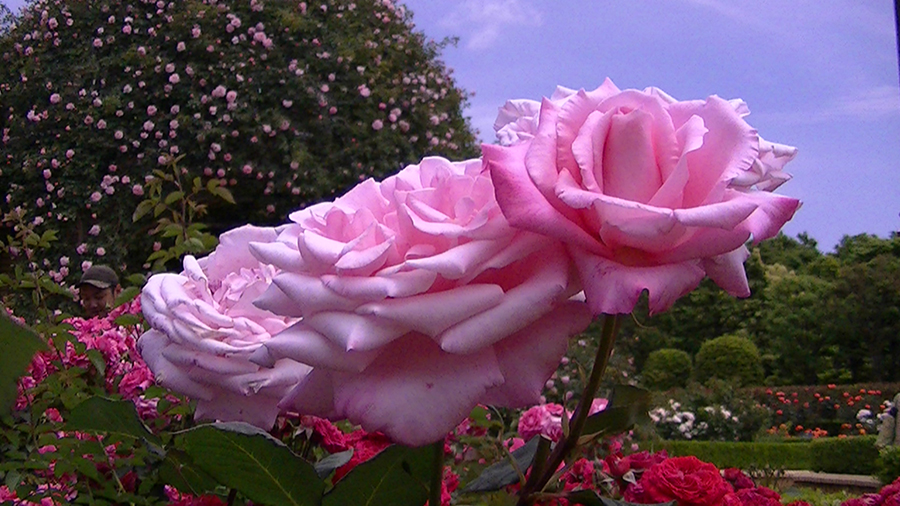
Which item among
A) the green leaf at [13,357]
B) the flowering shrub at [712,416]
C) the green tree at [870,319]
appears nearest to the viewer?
the green leaf at [13,357]

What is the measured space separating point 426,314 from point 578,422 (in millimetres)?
131

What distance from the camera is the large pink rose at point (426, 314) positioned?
1.10ft

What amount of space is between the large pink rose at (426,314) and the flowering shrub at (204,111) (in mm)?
6681

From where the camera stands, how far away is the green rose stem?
395mm

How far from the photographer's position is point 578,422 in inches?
16.8

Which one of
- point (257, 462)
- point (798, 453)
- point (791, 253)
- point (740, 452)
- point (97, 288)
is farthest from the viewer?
point (791, 253)

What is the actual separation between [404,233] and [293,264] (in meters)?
0.05

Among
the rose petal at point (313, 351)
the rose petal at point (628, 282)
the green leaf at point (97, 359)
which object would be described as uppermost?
the rose petal at point (628, 282)

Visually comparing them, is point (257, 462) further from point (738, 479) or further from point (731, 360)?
point (731, 360)

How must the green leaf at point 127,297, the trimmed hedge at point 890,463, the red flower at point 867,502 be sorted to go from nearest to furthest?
the red flower at point 867,502, the green leaf at point 127,297, the trimmed hedge at point 890,463

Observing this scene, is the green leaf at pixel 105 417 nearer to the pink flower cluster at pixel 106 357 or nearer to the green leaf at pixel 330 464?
the green leaf at pixel 330 464

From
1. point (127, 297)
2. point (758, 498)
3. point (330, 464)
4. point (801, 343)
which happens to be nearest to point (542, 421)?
point (758, 498)

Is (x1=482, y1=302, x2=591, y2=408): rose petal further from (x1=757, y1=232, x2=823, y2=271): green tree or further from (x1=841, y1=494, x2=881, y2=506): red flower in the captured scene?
(x1=757, y1=232, x2=823, y2=271): green tree

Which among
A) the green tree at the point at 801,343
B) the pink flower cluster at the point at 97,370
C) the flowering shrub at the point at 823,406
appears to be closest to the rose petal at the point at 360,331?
the pink flower cluster at the point at 97,370
